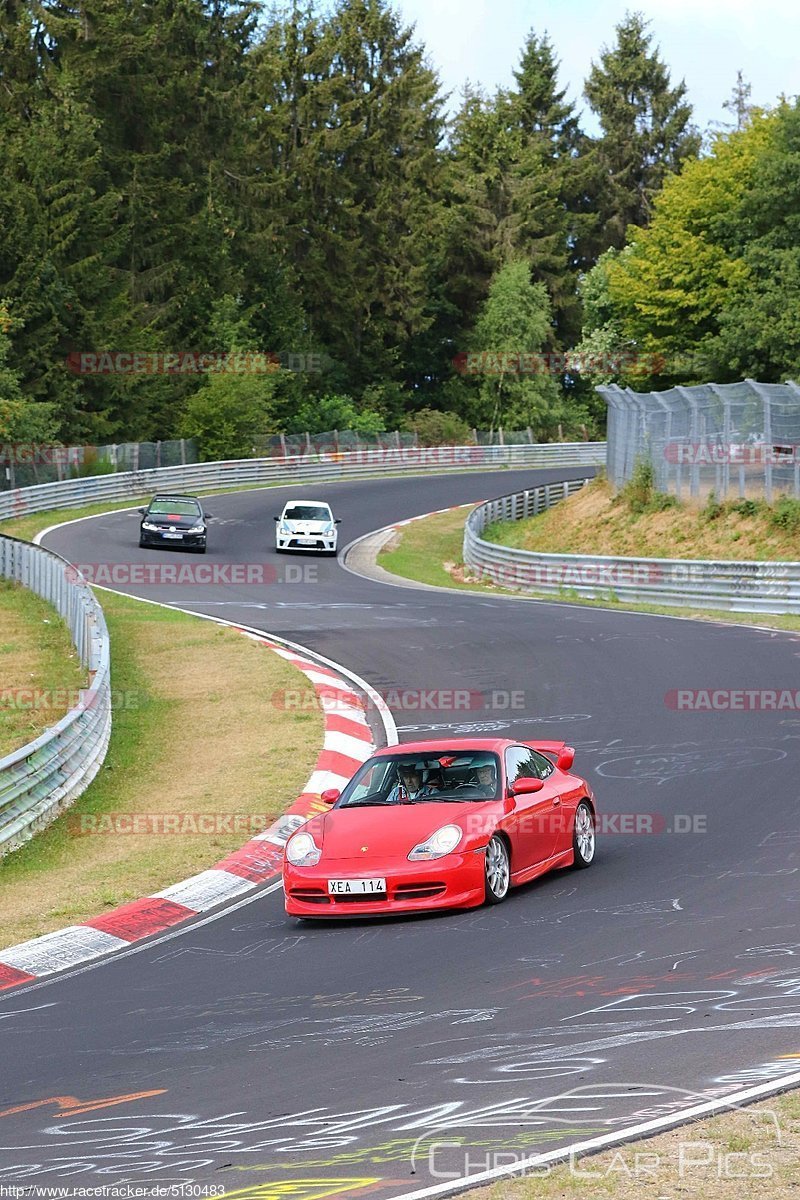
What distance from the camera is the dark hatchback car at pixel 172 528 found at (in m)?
43.2

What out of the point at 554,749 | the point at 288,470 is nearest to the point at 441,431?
the point at 288,470

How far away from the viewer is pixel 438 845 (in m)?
11.0

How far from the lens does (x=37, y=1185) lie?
5906mm

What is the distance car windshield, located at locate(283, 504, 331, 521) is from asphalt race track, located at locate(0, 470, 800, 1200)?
2886 cm

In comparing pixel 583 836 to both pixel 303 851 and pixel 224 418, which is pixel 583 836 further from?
pixel 224 418

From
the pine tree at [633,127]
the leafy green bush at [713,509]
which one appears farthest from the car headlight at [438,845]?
the pine tree at [633,127]

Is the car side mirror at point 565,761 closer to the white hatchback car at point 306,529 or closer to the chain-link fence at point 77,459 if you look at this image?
the white hatchback car at point 306,529

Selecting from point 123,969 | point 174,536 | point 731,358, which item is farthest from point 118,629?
point 731,358

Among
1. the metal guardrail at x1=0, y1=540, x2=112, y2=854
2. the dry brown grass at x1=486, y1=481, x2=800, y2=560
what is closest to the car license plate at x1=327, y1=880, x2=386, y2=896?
the metal guardrail at x1=0, y1=540, x2=112, y2=854

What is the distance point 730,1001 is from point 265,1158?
117 inches

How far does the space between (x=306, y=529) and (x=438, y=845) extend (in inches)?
1352

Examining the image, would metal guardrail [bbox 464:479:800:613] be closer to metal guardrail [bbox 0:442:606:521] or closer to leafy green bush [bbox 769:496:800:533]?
leafy green bush [bbox 769:496:800:533]

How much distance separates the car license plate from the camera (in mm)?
10992

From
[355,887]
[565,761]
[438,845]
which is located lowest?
[355,887]
